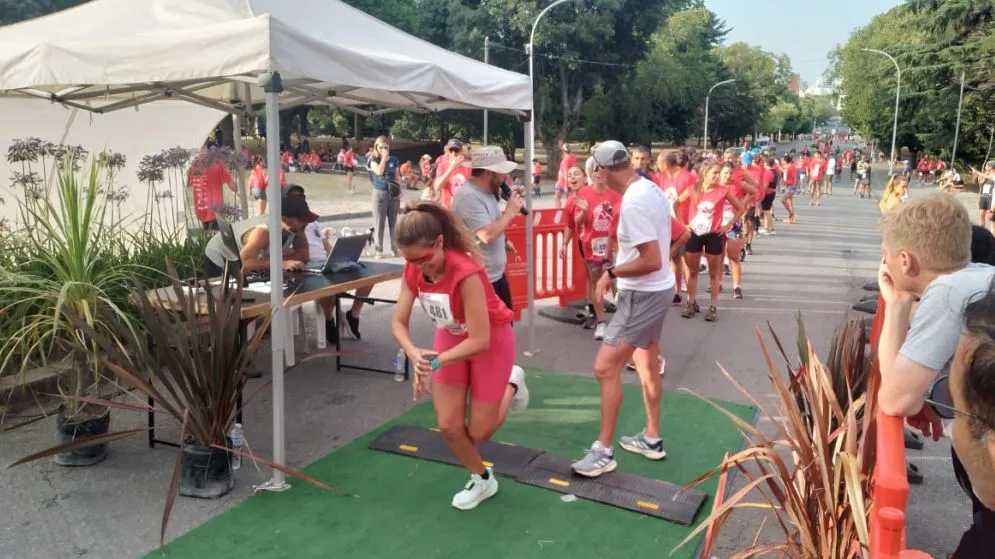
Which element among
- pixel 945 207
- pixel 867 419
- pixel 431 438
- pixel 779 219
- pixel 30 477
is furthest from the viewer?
pixel 779 219

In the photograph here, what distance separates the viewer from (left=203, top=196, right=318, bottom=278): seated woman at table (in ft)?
18.4

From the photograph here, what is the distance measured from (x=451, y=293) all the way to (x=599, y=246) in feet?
13.1

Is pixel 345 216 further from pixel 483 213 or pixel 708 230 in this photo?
pixel 483 213

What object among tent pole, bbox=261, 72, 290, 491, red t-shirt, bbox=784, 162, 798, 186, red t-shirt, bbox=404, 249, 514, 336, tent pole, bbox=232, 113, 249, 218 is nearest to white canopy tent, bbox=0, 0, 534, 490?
tent pole, bbox=261, 72, 290, 491

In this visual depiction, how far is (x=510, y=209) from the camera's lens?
207 inches

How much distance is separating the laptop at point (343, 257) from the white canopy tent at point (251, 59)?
3.96 feet

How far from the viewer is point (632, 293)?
14.0 feet

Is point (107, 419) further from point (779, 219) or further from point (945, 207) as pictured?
point (779, 219)

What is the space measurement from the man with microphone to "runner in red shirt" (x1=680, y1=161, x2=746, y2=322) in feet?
10.5

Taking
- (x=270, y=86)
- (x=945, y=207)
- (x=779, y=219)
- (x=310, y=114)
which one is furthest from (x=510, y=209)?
(x=310, y=114)

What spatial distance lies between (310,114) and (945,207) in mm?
55690

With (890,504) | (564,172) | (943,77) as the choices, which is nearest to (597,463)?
(890,504)

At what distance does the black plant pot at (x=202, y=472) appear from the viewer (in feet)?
13.4

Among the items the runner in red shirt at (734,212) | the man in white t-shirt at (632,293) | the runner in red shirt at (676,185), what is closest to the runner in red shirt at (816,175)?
the runner in red shirt at (734,212)
